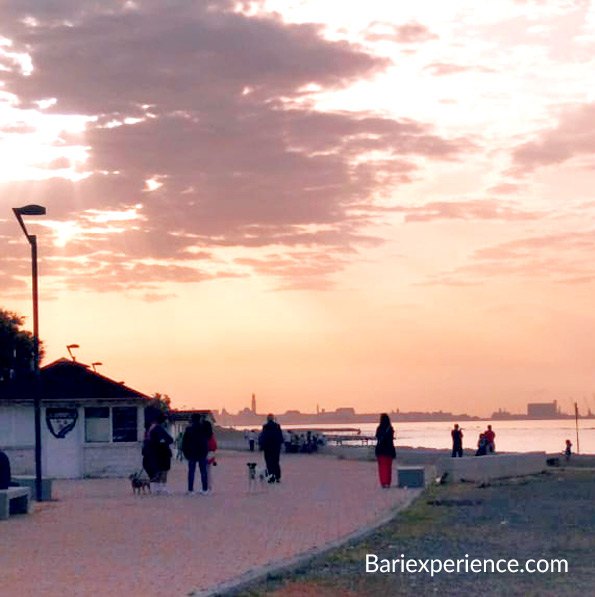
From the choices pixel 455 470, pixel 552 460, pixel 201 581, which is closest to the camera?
pixel 201 581

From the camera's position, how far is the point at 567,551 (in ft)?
49.0

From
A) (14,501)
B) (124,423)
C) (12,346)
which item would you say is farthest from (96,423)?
(12,346)

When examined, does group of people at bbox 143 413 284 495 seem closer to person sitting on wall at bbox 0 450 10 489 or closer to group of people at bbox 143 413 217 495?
group of people at bbox 143 413 217 495

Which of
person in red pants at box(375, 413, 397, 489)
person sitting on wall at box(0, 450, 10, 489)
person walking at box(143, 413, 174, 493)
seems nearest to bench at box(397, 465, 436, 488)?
person in red pants at box(375, 413, 397, 489)

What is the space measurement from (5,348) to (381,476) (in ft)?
144

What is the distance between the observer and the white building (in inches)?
1339

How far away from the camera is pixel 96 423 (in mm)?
34594

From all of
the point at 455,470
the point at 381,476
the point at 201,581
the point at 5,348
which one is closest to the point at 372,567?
the point at 201,581

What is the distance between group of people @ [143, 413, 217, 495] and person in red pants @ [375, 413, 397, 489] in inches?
134

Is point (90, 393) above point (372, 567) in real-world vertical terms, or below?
above

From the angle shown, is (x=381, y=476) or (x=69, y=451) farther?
(x=69, y=451)

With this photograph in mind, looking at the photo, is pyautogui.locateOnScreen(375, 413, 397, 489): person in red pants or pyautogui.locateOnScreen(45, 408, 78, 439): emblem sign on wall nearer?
pyautogui.locateOnScreen(375, 413, 397, 489): person in red pants

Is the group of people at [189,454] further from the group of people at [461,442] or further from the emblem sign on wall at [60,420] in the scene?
the group of people at [461,442]

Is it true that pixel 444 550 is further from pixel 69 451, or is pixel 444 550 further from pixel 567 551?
pixel 69 451
